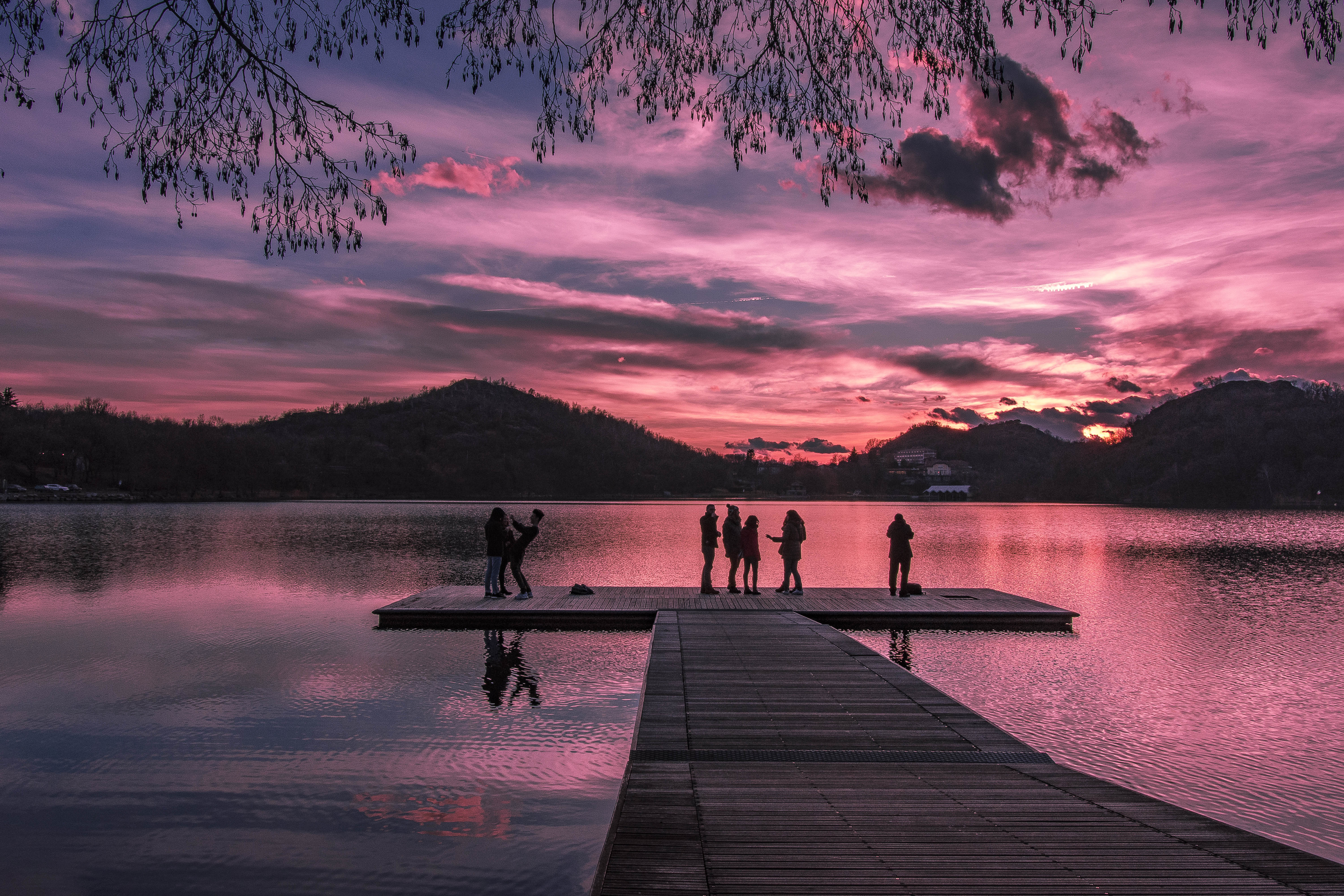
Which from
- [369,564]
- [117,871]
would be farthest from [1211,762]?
[369,564]

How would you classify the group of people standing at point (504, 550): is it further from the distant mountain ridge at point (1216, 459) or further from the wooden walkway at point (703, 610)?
the distant mountain ridge at point (1216, 459)

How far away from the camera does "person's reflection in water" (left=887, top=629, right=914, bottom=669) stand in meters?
13.4

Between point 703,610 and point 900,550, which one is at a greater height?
point 900,550

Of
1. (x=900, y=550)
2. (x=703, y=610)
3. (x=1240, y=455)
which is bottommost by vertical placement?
(x=703, y=610)

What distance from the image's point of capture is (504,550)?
54.8ft

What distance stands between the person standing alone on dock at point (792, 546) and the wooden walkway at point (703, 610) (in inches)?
13.4

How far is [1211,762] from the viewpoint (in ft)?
28.3

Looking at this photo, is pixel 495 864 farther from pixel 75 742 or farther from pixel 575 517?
pixel 575 517

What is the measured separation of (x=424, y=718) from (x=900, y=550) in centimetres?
1126

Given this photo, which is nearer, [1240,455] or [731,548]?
[731,548]

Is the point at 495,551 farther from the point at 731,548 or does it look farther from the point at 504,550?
the point at 731,548

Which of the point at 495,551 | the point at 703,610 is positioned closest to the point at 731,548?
the point at 703,610

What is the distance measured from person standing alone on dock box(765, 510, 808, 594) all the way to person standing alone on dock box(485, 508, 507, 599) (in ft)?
18.8

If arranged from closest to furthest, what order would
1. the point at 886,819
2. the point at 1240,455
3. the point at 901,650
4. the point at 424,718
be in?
the point at 886,819, the point at 424,718, the point at 901,650, the point at 1240,455
